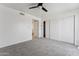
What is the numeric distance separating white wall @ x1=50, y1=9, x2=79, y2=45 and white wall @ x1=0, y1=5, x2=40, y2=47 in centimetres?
248

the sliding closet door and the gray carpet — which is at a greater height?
the sliding closet door

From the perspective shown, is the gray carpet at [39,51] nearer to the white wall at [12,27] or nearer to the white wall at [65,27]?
the white wall at [12,27]

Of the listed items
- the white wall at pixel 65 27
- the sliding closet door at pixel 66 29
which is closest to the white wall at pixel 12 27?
the white wall at pixel 65 27

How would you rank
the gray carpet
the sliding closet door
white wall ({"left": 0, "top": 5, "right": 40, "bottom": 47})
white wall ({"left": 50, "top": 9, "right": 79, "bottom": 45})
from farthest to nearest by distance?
the sliding closet door → white wall ({"left": 50, "top": 9, "right": 79, "bottom": 45}) → white wall ({"left": 0, "top": 5, "right": 40, "bottom": 47}) → the gray carpet

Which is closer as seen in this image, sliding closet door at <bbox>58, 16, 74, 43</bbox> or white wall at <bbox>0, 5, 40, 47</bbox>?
white wall at <bbox>0, 5, 40, 47</bbox>

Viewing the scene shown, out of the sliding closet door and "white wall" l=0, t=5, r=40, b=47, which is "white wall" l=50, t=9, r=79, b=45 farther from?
"white wall" l=0, t=5, r=40, b=47

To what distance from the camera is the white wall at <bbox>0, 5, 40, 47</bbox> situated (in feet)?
12.9

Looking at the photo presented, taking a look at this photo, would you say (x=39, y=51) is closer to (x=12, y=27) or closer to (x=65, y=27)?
(x=12, y=27)

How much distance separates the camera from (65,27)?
526 centimetres

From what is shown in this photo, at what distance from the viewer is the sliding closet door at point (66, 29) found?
4828 mm

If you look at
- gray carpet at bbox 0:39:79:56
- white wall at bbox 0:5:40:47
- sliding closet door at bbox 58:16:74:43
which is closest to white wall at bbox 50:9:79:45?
sliding closet door at bbox 58:16:74:43

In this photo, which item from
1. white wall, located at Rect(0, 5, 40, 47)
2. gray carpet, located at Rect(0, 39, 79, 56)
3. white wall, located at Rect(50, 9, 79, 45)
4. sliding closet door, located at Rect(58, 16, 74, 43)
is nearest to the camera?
gray carpet, located at Rect(0, 39, 79, 56)

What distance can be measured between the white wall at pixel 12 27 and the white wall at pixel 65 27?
8.14 ft

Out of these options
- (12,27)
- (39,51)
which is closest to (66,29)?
(39,51)
